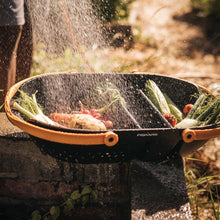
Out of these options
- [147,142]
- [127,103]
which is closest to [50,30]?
[127,103]

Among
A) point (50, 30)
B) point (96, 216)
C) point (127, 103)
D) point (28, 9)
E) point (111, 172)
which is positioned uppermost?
point (50, 30)

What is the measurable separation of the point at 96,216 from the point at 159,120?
989mm

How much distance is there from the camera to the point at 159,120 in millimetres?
1938

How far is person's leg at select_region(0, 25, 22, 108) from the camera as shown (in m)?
2.66

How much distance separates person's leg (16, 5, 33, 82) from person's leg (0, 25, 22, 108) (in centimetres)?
27

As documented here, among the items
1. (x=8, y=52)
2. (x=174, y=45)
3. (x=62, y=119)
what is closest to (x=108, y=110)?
(x=62, y=119)

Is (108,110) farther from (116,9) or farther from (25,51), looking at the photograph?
(116,9)

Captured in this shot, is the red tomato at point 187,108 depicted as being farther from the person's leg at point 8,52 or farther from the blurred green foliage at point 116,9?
the blurred green foliage at point 116,9

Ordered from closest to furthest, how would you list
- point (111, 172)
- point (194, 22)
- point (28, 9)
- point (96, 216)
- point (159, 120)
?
point (159, 120), point (111, 172), point (96, 216), point (28, 9), point (194, 22)

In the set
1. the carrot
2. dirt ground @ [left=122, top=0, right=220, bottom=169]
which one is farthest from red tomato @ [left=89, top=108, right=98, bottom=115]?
dirt ground @ [left=122, top=0, right=220, bottom=169]

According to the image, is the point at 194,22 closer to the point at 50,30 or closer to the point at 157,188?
the point at 50,30

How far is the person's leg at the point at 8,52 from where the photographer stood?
266 centimetres

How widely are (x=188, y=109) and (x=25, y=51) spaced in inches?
73.9

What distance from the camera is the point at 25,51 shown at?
3.11 m
